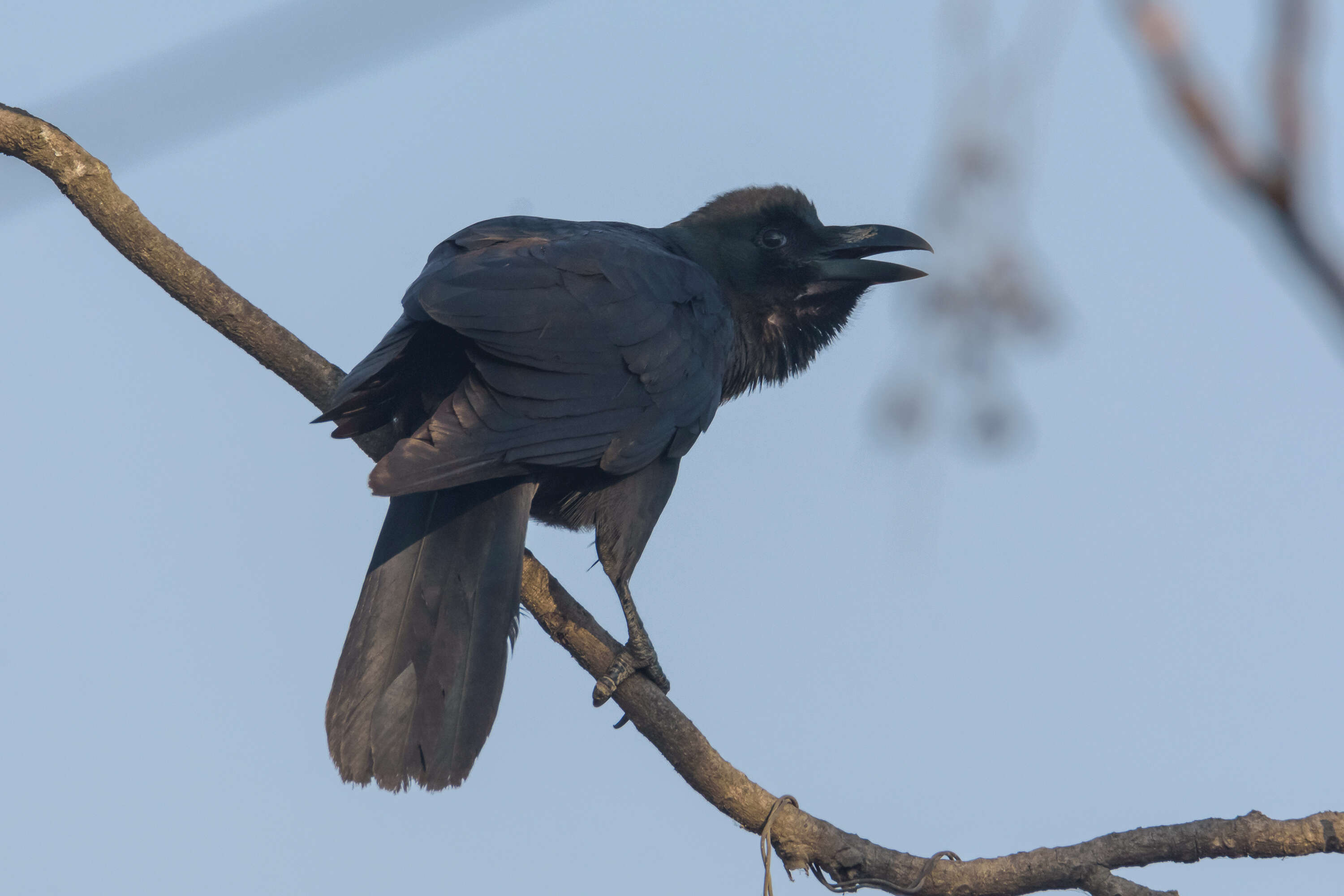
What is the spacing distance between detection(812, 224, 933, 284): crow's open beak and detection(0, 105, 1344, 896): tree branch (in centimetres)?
224

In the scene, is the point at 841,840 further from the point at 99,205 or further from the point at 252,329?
the point at 99,205

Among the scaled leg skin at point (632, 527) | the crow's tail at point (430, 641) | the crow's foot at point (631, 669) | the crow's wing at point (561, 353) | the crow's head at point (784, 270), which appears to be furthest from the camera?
the crow's head at point (784, 270)

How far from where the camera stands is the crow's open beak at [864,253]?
18.5 ft

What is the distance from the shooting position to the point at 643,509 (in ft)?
14.8

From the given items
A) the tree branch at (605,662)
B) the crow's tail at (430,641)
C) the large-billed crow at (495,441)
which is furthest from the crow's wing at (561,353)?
the tree branch at (605,662)

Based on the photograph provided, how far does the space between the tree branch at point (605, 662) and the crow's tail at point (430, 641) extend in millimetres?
234

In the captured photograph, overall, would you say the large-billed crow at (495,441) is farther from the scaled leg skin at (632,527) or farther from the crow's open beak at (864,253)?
Answer: the crow's open beak at (864,253)

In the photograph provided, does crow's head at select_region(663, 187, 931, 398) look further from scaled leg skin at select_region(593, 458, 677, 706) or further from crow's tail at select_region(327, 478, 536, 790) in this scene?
crow's tail at select_region(327, 478, 536, 790)

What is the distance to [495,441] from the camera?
3795 mm

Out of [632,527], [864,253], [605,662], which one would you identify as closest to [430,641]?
[605,662]

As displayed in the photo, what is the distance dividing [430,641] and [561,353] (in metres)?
1.05

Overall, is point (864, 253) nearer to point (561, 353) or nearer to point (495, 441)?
point (561, 353)

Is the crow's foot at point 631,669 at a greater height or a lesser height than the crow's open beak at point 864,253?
lesser

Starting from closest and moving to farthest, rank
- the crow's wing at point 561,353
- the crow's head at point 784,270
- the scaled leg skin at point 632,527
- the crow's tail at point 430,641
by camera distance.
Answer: the crow's tail at point 430,641, the crow's wing at point 561,353, the scaled leg skin at point 632,527, the crow's head at point 784,270
